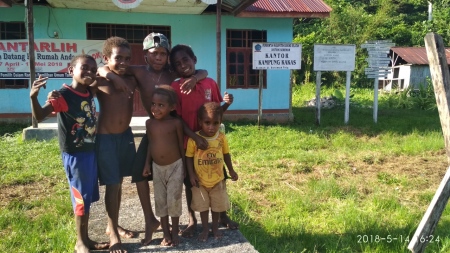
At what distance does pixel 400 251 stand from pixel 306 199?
1.27 metres

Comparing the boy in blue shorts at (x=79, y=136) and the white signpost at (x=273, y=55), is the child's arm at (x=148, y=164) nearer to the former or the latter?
the boy in blue shorts at (x=79, y=136)

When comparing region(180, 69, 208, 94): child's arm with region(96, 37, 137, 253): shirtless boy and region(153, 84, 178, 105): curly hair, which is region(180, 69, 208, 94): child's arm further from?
region(96, 37, 137, 253): shirtless boy

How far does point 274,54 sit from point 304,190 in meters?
4.86

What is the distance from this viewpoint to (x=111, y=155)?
9.05 feet

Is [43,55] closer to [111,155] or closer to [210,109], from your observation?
[111,155]

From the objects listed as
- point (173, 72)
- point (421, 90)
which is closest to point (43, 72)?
point (173, 72)

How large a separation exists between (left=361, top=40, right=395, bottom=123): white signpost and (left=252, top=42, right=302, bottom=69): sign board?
2.07 meters

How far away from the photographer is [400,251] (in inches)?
128

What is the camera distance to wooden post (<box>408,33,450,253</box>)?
268 centimetres

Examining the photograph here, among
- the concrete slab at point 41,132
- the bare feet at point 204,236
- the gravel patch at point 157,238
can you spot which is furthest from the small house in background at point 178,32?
the bare feet at point 204,236

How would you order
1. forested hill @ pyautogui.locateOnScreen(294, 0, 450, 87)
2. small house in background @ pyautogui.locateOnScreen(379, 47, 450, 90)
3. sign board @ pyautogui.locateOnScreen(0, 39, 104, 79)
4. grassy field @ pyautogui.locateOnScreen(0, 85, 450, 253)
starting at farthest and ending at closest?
forested hill @ pyautogui.locateOnScreen(294, 0, 450, 87) < small house in background @ pyautogui.locateOnScreen(379, 47, 450, 90) < sign board @ pyautogui.locateOnScreen(0, 39, 104, 79) < grassy field @ pyautogui.locateOnScreen(0, 85, 450, 253)

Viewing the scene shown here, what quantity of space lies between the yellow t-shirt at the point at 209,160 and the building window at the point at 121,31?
722cm

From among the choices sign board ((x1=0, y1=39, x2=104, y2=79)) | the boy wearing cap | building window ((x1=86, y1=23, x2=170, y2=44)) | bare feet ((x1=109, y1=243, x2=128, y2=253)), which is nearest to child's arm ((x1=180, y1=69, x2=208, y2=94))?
the boy wearing cap

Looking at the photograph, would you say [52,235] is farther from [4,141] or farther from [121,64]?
[4,141]
